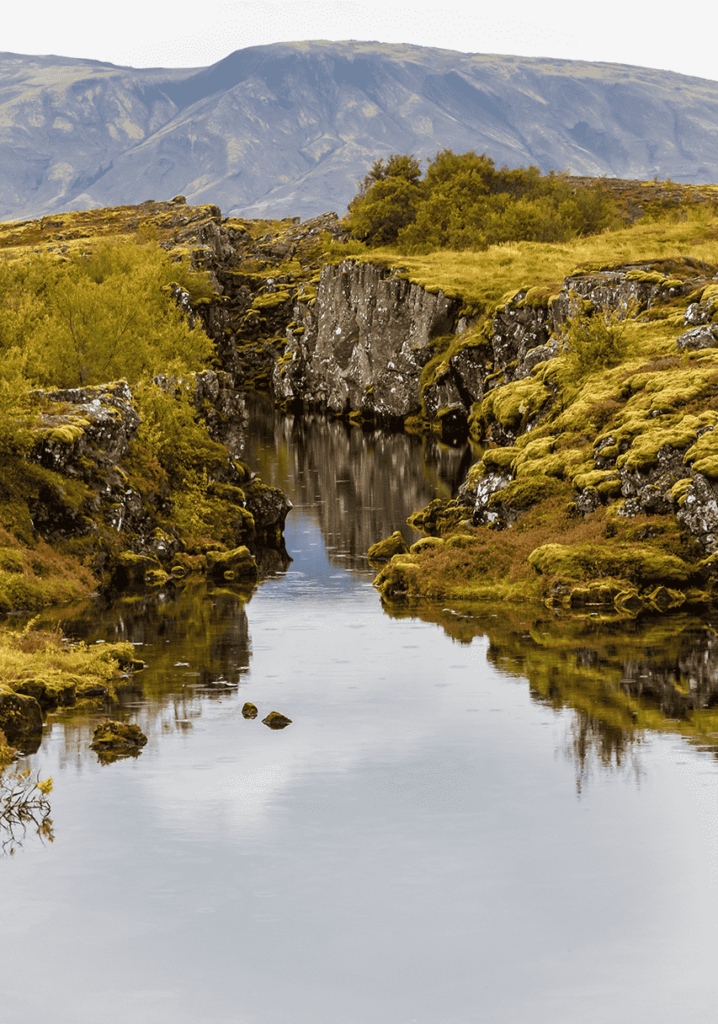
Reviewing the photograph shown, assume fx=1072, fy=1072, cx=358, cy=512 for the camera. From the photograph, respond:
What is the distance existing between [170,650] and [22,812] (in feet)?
45.9

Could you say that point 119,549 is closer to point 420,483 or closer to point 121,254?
point 420,483

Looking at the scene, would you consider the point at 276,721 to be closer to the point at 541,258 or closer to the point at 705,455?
the point at 705,455

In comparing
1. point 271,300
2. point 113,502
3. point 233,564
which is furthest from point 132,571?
point 271,300

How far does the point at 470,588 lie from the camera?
4488 centimetres

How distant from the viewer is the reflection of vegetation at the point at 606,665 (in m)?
29.2

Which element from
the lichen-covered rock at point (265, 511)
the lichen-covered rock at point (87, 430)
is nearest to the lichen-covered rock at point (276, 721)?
the lichen-covered rock at point (87, 430)

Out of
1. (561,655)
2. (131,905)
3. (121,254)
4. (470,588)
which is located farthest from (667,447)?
(121,254)

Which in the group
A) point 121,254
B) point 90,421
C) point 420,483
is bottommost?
point 420,483

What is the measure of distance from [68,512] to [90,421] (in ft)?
16.2

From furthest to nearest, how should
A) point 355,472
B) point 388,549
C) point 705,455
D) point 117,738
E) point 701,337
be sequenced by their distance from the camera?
point 355,472 → point 701,337 → point 388,549 → point 705,455 → point 117,738

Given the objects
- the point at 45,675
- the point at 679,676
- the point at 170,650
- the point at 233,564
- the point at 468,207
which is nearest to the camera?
the point at 45,675

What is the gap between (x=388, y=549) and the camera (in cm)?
5331

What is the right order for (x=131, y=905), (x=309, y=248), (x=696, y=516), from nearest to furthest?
(x=131, y=905), (x=696, y=516), (x=309, y=248)

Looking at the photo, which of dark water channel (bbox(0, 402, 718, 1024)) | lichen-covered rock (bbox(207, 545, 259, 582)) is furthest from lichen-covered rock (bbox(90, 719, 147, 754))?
lichen-covered rock (bbox(207, 545, 259, 582))
